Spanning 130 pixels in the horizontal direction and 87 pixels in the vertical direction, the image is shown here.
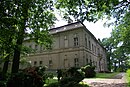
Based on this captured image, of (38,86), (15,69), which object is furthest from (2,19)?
(15,69)

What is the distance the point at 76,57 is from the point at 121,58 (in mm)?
50206

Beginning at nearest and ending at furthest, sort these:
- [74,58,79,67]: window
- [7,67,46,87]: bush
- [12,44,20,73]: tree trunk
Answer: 1. [7,67,46,87]: bush
2. [12,44,20,73]: tree trunk
3. [74,58,79,67]: window

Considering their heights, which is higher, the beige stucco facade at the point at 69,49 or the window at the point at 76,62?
the beige stucco facade at the point at 69,49

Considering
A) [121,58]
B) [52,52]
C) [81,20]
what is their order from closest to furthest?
[81,20] → [52,52] → [121,58]

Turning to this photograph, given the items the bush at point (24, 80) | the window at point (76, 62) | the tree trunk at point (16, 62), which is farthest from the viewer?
the window at point (76, 62)

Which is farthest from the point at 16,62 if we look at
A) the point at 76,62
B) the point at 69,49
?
the point at 69,49

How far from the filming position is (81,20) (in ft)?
36.7

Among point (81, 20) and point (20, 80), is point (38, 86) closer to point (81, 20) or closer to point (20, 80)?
point (20, 80)

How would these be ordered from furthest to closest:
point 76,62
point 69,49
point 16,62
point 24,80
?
point 69,49
point 76,62
point 16,62
point 24,80

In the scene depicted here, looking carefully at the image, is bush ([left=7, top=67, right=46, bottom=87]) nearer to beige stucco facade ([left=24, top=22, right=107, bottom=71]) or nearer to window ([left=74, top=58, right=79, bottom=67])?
beige stucco facade ([left=24, top=22, right=107, bottom=71])

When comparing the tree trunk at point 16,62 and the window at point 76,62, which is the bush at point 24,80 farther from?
the window at point 76,62

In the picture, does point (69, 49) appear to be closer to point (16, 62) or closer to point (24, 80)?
point (16, 62)

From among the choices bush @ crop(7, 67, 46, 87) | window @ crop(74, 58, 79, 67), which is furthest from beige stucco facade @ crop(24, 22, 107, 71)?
bush @ crop(7, 67, 46, 87)

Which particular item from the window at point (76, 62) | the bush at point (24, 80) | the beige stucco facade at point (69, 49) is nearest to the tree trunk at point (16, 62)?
the bush at point (24, 80)
